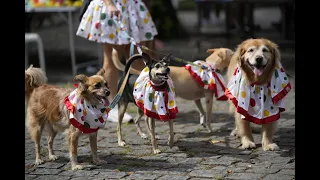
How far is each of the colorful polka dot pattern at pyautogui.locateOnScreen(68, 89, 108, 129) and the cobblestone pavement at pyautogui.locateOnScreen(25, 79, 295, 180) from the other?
41cm

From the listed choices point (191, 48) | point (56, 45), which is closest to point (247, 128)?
point (191, 48)

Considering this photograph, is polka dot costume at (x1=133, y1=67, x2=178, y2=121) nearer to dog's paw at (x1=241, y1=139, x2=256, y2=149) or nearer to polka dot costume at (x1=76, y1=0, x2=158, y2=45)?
dog's paw at (x1=241, y1=139, x2=256, y2=149)

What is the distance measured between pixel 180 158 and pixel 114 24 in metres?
1.94

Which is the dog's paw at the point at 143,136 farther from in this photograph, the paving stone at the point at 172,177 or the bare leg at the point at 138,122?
the paving stone at the point at 172,177

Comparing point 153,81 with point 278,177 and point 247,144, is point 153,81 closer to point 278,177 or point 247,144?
point 247,144

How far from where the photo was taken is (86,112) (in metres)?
5.46

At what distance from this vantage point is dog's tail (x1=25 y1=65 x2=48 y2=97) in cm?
594

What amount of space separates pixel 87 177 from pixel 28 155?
114 centimetres

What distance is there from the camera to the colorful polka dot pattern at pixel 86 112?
5.44 metres

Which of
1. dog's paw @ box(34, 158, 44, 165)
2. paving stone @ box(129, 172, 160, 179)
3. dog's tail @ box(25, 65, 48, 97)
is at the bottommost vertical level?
paving stone @ box(129, 172, 160, 179)

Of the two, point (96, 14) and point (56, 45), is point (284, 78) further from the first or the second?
point (56, 45)

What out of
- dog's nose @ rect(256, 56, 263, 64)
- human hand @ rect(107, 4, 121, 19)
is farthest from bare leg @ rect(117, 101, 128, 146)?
dog's nose @ rect(256, 56, 263, 64)

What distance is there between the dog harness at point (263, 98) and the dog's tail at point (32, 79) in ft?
6.35

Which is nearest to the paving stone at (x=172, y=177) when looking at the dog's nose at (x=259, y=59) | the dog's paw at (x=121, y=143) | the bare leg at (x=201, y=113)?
the dog's paw at (x=121, y=143)
